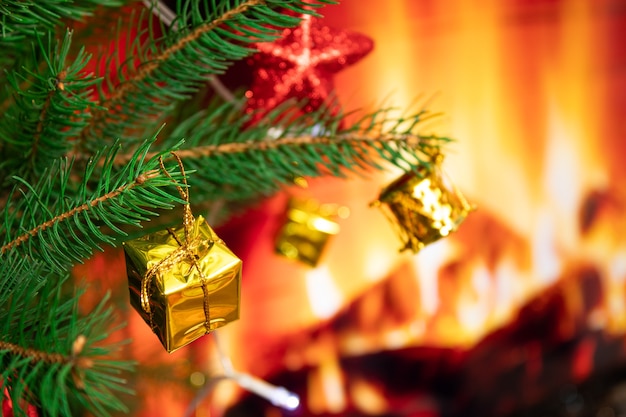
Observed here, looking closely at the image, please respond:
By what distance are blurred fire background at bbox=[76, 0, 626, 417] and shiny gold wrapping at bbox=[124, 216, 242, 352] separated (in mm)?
352

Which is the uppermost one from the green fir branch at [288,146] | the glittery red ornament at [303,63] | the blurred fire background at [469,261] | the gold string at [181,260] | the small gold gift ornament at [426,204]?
the glittery red ornament at [303,63]

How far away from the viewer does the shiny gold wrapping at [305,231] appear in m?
0.68

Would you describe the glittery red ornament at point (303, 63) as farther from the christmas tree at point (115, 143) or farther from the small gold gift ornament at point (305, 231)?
the small gold gift ornament at point (305, 231)

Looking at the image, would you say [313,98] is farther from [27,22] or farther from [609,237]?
[609,237]

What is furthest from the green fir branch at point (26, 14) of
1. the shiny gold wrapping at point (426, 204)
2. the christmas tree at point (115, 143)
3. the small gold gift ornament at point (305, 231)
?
the small gold gift ornament at point (305, 231)

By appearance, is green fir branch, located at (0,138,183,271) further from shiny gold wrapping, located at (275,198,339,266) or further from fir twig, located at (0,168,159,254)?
shiny gold wrapping, located at (275,198,339,266)

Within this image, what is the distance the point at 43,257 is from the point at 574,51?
849 millimetres

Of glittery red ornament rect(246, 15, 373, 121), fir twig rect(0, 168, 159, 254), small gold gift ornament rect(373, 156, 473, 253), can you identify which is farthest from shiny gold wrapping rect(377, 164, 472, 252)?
fir twig rect(0, 168, 159, 254)

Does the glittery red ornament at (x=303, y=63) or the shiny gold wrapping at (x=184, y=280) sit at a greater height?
the glittery red ornament at (x=303, y=63)

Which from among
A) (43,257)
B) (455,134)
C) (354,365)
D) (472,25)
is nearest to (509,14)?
(472,25)

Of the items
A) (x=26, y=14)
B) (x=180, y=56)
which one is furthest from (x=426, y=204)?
(x=26, y=14)

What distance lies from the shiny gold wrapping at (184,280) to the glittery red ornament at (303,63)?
170mm

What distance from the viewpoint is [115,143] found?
312 mm

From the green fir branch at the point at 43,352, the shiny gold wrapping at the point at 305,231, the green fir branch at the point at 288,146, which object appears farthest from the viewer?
the shiny gold wrapping at the point at 305,231
